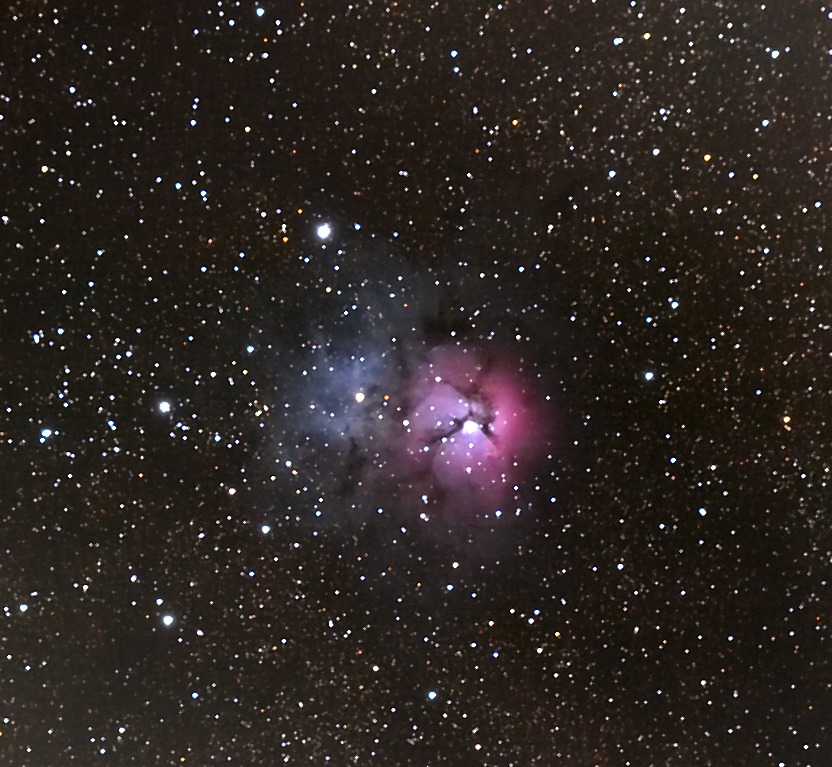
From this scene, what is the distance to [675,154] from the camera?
0.23 m

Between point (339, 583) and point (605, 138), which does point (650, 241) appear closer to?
point (605, 138)

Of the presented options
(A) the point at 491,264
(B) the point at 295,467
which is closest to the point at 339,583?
(B) the point at 295,467

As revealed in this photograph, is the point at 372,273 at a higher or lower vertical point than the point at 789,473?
higher

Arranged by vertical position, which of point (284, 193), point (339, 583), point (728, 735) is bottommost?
point (728, 735)

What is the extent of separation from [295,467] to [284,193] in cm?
12

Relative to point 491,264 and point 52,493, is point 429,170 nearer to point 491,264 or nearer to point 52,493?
point 491,264

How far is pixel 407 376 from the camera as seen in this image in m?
0.24

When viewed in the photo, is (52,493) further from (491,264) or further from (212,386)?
(491,264)

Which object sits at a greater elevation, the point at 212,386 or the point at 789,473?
the point at 212,386

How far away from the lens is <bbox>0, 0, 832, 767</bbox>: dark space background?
0.23 meters

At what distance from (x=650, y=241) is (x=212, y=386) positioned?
202 millimetres

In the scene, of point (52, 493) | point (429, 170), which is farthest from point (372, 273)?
point (52, 493)

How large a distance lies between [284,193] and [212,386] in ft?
0.30

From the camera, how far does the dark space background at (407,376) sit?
0.76 feet
